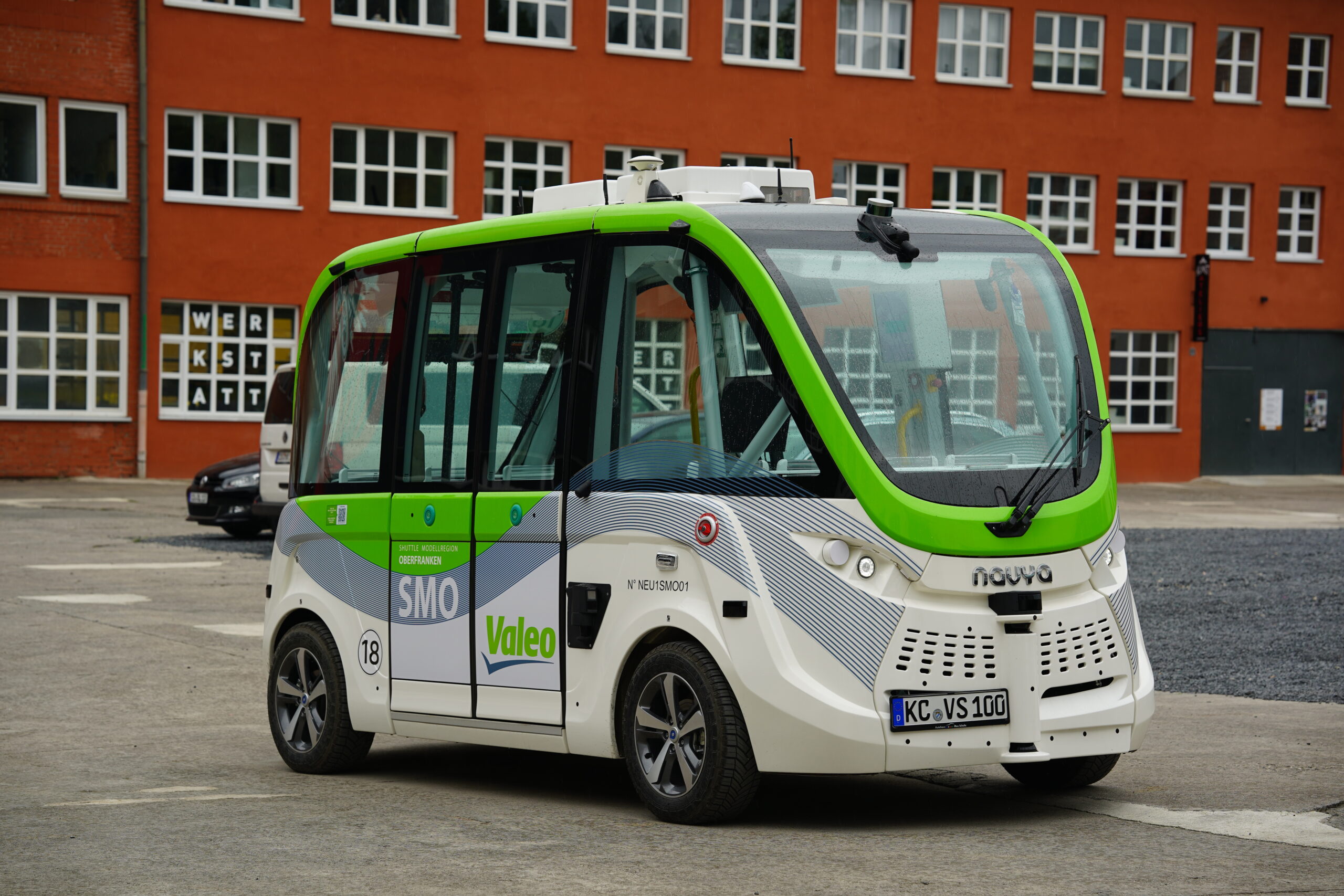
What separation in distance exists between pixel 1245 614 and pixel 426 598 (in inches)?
349

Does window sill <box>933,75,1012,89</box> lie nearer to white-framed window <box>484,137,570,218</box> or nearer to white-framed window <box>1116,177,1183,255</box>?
white-framed window <box>1116,177,1183,255</box>

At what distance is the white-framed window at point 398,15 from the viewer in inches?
1484

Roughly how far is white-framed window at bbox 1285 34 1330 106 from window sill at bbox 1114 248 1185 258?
526cm

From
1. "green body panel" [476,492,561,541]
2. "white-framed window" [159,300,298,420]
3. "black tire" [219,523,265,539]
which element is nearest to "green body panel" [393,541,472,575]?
"green body panel" [476,492,561,541]

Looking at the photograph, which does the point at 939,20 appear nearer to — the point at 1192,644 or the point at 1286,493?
the point at 1286,493

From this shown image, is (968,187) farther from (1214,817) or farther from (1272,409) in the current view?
(1214,817)

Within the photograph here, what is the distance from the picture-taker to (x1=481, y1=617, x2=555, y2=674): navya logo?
7.97 meters

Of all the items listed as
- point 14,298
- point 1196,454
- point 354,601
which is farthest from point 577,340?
point 1196,454

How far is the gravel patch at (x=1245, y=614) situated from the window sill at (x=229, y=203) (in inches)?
788

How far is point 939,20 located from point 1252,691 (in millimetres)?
33448

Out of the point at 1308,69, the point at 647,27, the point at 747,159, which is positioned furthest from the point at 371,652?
the point at 1308,69

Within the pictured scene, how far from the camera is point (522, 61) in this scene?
129 ft

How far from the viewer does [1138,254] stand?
44625 mm

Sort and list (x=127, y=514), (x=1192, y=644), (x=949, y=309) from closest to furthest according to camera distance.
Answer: (x=949, y=309)
(x=1192, y=644)
(x=127, y=514)
